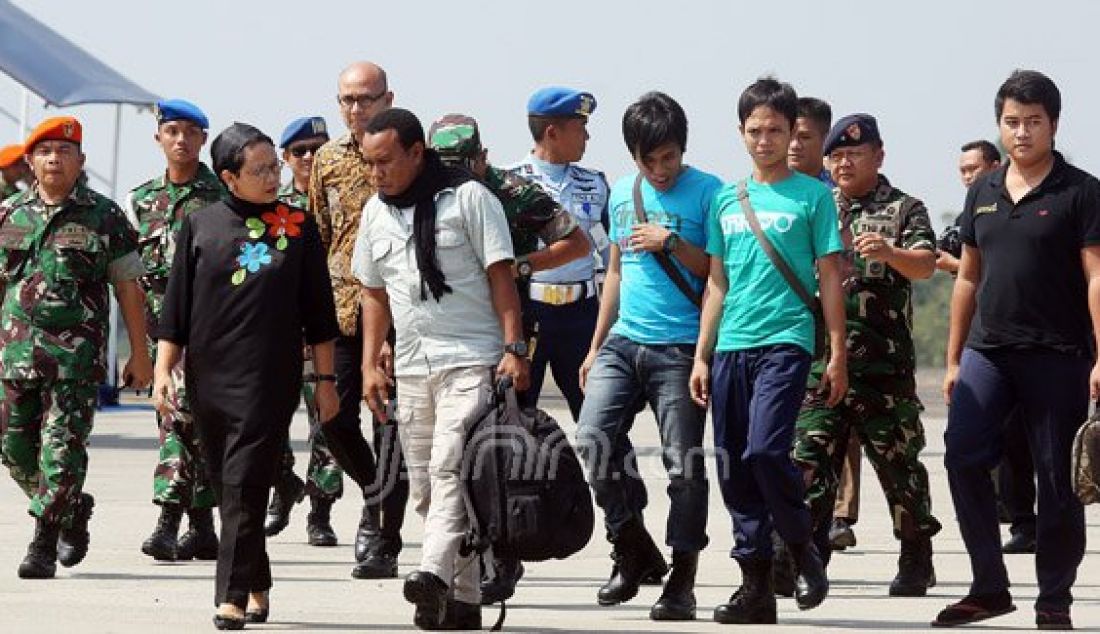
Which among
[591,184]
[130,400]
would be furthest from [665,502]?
[130,400]

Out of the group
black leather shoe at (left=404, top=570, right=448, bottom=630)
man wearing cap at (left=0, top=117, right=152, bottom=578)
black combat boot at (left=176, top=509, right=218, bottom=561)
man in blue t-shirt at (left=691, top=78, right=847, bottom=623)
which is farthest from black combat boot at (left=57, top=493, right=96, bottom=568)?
man in blue t-shirt at (left=691, top=78, right=847, bottom=623)

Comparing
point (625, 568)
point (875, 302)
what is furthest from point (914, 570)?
point (625, 568)

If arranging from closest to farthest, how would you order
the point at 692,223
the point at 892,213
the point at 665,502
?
the point at 692,223 < the point at 892,213 < the point at 665,502

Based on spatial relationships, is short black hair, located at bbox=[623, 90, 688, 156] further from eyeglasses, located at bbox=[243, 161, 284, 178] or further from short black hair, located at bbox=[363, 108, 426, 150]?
eyeglasses, located at bbox=[243, 161, 284, 178]

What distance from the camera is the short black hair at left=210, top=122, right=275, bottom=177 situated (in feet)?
34.5

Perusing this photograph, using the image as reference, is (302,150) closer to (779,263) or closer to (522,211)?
(522,211)

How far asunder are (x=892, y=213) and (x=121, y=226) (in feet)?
11.5

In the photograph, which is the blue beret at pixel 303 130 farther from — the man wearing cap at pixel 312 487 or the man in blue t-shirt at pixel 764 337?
the man in blue t-shirt at pixel 764 337

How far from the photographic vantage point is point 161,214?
44.0 feet

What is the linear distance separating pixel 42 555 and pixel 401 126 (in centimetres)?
313

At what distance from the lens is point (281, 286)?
10.3 meters

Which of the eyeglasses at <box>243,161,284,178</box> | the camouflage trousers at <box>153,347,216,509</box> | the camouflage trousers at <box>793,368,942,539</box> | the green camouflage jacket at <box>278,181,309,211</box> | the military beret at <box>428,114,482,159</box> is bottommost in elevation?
the camouflage trousers at <box>153,347,216,509</box>

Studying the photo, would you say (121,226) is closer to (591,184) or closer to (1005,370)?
(591,184)

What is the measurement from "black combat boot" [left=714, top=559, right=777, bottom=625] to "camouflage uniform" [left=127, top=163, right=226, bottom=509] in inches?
142
